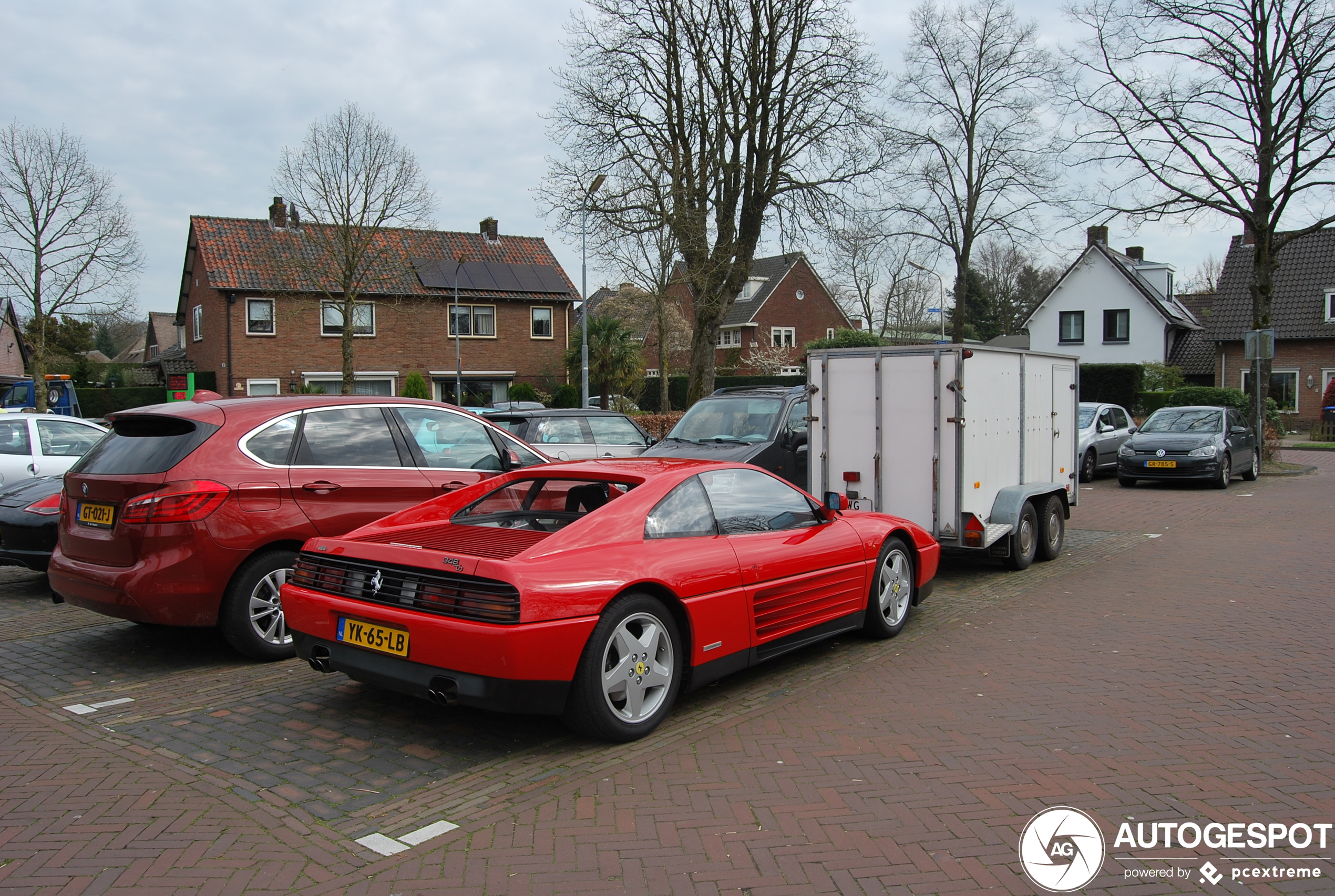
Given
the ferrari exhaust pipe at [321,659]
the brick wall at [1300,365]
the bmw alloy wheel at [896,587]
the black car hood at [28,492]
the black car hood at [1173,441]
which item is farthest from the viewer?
the brick wall at [1300,365]

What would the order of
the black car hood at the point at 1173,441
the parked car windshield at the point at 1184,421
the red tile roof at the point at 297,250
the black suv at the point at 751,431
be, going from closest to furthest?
the black suv at the point at 751,431 < the black car hood at the point at 1173,441 < the parked car windshield at the point at 1184,421 < the red tile roof at the point at 297,250

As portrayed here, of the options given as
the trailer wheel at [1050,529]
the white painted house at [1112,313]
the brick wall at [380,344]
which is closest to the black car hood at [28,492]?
the trailer wheel at [1050,529]

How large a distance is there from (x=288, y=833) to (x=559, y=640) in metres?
1.32

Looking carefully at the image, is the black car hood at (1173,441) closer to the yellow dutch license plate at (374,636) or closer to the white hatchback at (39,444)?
the yellow dutch license plate at (374,636)

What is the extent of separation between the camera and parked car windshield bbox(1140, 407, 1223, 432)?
18391 millimetres

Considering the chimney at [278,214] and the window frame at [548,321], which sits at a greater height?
the chimney at [278,214]

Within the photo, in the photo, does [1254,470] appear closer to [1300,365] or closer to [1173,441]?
[1173,441]

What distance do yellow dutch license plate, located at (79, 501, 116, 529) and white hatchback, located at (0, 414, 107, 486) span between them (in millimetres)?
5351

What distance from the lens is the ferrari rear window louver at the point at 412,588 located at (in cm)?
413

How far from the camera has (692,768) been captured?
4.28 meters

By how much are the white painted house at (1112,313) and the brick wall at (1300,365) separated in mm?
3090

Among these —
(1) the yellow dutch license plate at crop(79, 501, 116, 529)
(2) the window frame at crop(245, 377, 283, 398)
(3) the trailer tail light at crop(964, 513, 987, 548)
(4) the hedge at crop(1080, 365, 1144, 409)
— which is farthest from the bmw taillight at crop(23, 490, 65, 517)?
(4) the hedge at crop(1080, 365, 1144, 409)

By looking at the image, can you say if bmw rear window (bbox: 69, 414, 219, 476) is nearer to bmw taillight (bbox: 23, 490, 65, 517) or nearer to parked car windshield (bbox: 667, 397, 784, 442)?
bmw taillight (bbox: 23, 490, 65, 517)

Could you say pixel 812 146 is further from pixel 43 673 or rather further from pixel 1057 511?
pixel 43 673
